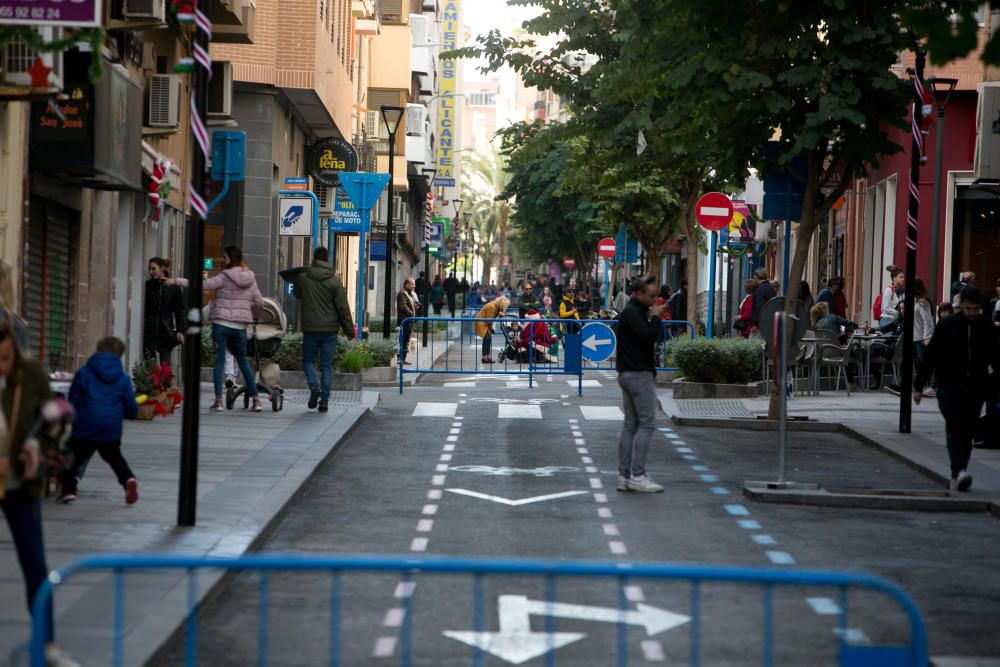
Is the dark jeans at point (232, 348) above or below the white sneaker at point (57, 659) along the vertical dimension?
above

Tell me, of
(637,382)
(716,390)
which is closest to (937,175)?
(716,390)

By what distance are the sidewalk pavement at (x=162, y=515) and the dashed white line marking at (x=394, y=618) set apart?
0.89 metres

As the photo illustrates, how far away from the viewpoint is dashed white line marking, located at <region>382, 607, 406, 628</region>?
8.56m

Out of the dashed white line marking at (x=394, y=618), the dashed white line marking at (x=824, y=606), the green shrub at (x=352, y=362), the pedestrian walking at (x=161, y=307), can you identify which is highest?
the pedestrian walking at (x=161, y=307)

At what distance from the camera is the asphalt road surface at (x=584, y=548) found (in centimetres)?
774

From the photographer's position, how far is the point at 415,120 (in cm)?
6425

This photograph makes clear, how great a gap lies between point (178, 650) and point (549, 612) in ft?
5.72

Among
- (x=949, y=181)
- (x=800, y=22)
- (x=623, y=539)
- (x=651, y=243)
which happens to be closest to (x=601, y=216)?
(x=651, y=243)

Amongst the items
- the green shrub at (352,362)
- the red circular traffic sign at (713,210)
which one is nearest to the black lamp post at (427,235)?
the green shrub at (352,362)

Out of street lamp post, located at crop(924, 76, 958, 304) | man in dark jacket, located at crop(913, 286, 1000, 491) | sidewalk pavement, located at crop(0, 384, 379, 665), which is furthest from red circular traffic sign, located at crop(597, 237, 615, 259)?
man in dark jacket, located at crop(913, 286, 1000, 491)

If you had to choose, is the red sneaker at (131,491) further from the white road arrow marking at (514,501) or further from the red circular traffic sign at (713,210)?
the red circular traffic sign at (713,210)

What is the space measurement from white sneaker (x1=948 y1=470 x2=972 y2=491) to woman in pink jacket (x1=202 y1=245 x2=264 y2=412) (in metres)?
9.05

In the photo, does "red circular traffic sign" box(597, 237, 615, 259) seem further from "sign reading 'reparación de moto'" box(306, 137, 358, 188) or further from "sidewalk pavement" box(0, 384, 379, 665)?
"sidewalk pavement" box(0, 384, 379, 665)

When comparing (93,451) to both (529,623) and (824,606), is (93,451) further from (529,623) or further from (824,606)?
(824,606)
